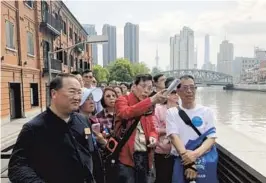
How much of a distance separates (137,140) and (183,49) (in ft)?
344

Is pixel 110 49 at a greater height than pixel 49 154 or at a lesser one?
greater

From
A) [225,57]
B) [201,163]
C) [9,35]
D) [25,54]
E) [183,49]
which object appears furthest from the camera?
[225,57]

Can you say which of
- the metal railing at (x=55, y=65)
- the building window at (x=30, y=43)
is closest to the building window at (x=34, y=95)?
the building window at (x=30, y=43)

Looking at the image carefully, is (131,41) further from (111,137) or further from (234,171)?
(234,171)

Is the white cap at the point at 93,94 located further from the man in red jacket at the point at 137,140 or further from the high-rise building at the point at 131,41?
the high-rise building at the point at 131,41

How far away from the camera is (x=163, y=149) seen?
9.29 feet

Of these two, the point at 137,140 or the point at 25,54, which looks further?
the point at 25,54

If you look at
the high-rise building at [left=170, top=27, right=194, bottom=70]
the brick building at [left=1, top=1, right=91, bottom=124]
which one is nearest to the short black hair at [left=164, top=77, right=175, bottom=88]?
the brick building at [left=1, top=1, right=91, bottom=124]

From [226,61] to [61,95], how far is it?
189 meters

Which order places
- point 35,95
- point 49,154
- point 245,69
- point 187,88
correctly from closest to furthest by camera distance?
1. point 49,154
2. point 187,88
3. point 35,95
4. point 245,69

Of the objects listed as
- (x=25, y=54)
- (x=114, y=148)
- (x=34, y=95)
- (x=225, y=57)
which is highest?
(x=225, y=57)

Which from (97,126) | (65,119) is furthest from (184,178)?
(65,119)

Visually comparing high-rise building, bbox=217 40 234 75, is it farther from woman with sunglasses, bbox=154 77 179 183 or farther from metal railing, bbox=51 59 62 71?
woman with sunglasses, bbox=154 77 179 183

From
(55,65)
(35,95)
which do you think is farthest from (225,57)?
(35,95)
